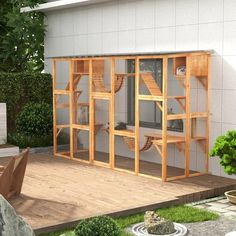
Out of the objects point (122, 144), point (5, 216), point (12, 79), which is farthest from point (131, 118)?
point (5, 216)

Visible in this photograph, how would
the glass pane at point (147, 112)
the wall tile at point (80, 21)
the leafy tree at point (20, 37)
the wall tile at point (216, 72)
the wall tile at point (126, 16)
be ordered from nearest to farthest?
1. the wall tile at point (216, 72)
2. the glass pane at point (147, 112)
3. the wall tile at point (126, 16)
4. the wall tile at point (80, 21)
5. the leafy tree at point (20, 37)

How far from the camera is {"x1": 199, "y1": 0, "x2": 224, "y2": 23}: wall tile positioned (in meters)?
10.6

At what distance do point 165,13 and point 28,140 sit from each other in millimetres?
4685

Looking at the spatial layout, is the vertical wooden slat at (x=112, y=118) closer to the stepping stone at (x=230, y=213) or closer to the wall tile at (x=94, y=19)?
the wall tile at (x=94, y=19)

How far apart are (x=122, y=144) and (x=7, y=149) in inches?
104

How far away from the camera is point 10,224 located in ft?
14.9

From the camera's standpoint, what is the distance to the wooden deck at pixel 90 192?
8195 mm

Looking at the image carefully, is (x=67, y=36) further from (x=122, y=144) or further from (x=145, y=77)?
(x=145, y=77)

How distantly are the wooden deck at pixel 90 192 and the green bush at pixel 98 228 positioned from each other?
122cm

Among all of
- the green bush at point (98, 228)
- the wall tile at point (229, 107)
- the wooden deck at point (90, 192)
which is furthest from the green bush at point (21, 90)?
the green bush at point (98, 228)

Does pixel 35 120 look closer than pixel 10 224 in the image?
No

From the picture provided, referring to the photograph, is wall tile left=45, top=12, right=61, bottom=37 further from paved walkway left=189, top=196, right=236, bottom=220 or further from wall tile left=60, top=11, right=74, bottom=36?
paved walkway left=189, top=196, right=236, bottom=220

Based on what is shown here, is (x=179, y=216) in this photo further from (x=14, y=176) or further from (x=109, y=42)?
(x=109, y=42)

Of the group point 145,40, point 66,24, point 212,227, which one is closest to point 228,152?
point 212,227
